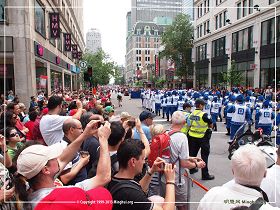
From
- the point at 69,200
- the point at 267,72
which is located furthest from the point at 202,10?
the point at 69,200

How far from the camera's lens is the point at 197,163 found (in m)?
3.09

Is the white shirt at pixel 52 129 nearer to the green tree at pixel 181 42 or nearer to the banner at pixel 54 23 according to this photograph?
the banner at pixel 54 23

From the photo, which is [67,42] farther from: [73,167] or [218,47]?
[73,167]

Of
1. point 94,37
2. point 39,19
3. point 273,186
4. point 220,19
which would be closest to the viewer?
point 273,186

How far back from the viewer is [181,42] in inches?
1715

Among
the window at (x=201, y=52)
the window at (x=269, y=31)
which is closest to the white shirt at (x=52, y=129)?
the window at (x=269, y=31)

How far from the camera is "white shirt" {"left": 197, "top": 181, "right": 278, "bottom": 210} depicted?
180 centimetres

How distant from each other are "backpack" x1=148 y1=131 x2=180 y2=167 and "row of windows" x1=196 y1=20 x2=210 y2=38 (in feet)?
108

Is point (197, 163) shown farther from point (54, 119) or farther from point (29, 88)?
point (29, 88)

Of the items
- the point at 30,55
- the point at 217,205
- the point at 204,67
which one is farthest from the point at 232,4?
the point at 217,205

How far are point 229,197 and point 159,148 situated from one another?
1.48 metres

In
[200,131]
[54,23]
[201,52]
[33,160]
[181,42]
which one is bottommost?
[200,131]

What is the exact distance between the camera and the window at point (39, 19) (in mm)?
16172

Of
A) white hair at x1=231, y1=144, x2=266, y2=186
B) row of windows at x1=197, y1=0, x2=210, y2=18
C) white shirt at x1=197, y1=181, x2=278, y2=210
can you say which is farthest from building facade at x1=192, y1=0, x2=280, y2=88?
white shirt at x1=197, y1=181, x2=278, y2=210
